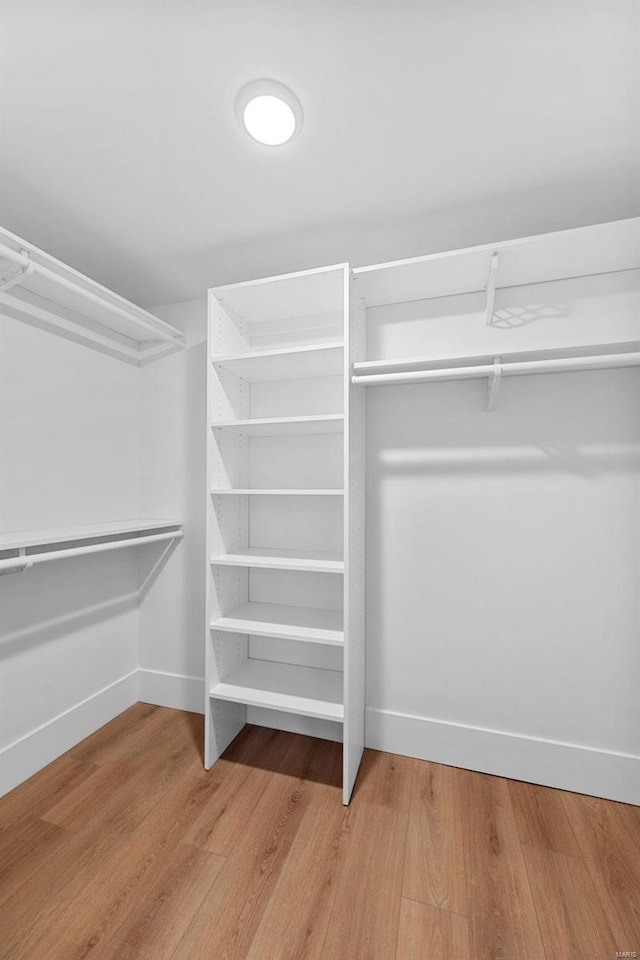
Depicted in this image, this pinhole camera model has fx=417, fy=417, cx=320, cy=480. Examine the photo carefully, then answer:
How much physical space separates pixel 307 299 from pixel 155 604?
1955mm

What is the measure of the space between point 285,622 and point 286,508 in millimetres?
590

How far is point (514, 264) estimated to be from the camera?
172cm

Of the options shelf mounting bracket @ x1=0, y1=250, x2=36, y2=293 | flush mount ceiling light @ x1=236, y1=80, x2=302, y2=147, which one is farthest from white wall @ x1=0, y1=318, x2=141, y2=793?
flush mount ceiling light @ x1=236, y1=80, x2=302, y2=147

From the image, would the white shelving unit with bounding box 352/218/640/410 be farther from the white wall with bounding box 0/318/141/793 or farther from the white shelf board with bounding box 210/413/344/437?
the white wall with bounding box 0/318/141/793

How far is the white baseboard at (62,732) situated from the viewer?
5.90 ft

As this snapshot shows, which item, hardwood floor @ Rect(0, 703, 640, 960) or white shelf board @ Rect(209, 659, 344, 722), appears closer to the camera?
hardwood floor @ Rect(0, 703, 640, 960)

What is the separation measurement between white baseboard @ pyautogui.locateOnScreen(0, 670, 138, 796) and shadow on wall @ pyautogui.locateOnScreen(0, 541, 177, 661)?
0.39 meters

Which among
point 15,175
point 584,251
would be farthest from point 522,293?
point 15,175

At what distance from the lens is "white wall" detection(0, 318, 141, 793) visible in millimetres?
1840

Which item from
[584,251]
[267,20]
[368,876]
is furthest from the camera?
[584,251]

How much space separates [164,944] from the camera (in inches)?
47.0

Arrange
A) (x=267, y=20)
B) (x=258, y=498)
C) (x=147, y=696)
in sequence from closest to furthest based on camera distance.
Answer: (x=267, y=20) < (x=258, y=498) < (x=147, y=696)

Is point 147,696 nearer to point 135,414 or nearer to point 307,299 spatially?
point 135,414

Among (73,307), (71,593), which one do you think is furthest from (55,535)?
(73,307)
